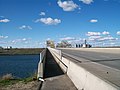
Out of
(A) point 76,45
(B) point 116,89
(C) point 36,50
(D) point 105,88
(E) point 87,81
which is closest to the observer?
(B) point 116,89

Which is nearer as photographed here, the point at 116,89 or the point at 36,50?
the point at 116,89

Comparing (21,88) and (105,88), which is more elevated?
(105,88)

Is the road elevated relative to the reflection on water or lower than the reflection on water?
elevated

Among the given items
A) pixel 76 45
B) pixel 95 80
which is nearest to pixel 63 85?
pixel 95 80

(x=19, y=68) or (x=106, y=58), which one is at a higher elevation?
(x=106, y=58)

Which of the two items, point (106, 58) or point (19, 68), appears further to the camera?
point (19, 68)

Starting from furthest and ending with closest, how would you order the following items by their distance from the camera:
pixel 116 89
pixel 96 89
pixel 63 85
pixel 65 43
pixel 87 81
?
pixel 65 43 < pixel 63 85 < pixel 87 81 < pixel 96 89 < pixel 116 89

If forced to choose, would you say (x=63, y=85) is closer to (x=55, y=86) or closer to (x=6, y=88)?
(x=55, y=86)

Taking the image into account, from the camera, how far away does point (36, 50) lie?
198 metres

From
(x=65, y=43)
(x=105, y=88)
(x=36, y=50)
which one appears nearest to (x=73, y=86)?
(x=105, y=88)

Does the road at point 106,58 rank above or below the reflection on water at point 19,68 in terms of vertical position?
above

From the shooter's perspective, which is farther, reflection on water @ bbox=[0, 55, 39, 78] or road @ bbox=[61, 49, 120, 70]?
reflection on water @ bbox=[0, 55, 39, 78]

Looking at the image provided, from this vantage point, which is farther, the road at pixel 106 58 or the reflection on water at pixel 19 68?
the reflection on water at pixel 19 68

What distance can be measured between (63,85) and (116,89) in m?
6.97
